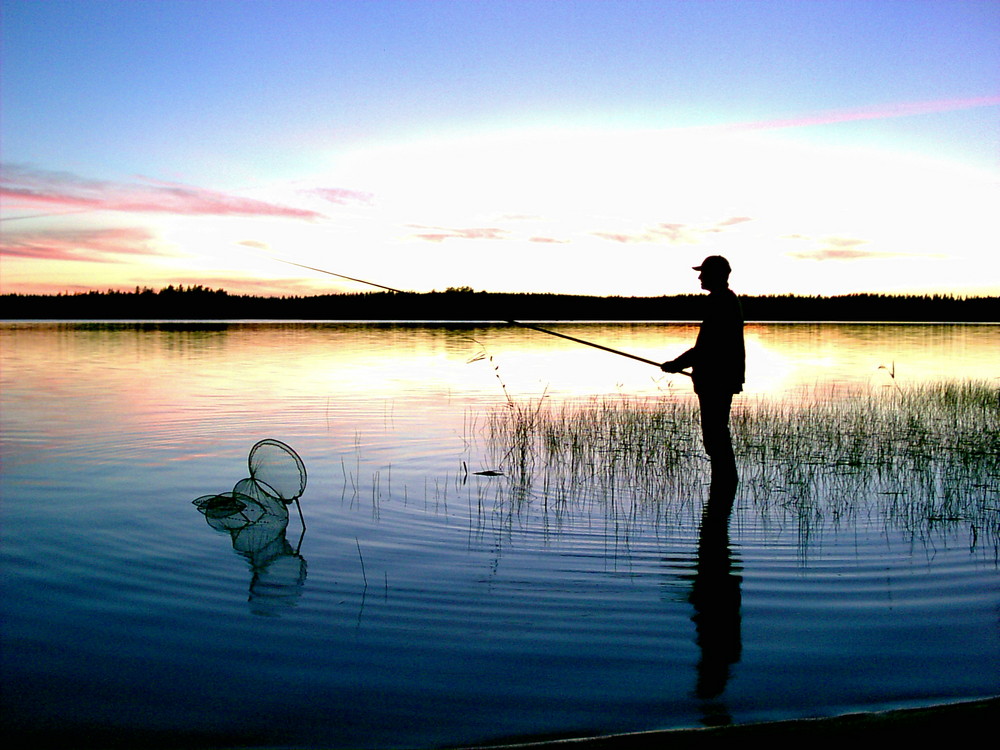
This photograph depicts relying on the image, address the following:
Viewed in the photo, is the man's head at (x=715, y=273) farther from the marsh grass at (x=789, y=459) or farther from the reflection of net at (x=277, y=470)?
the reflection of net at (x=277, y=470)

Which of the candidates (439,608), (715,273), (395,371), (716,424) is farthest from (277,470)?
(395,371)

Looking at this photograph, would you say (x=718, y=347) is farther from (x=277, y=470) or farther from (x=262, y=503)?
(x=262, y=503)

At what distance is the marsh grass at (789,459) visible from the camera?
9.13 meters

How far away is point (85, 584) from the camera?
251 inches

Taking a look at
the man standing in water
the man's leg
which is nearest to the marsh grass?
the man's leg

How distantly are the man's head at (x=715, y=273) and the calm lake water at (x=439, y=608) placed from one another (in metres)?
2.34

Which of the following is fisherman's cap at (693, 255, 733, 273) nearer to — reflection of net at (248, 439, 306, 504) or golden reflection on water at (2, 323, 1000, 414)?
reflection of net at (248, 439, 306, 504)

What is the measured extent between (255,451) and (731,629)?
181 inches

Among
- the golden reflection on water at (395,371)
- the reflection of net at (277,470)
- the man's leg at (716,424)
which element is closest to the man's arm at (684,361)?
the man's leg at (716,424)

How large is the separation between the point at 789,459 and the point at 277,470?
726 cm

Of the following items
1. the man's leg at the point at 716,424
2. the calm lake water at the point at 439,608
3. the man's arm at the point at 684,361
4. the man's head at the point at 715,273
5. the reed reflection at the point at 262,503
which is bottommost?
the calm lake water at the point at 439,608

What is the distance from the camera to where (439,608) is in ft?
19.3

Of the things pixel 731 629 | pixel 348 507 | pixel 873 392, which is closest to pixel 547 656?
pixel 731 629

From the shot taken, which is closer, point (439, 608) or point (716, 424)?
point (439, 608)
